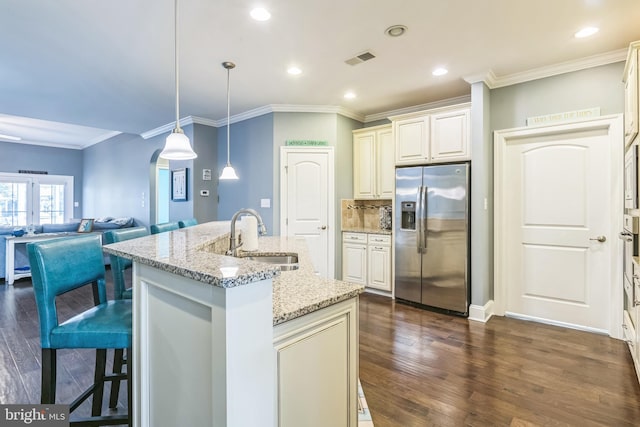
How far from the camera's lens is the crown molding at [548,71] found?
2943mm

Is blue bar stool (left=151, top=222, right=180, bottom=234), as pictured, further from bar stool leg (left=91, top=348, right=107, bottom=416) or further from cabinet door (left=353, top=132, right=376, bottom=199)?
cabinet door (left=353, top=132, right=376, bottom=199)

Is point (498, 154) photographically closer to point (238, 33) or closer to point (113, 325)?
point (238, 33)

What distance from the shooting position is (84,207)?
8820mm

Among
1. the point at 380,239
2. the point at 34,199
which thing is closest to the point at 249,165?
the point at 380,239

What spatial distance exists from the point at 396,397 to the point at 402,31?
272 centimetres

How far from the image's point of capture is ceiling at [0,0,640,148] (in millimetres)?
2287

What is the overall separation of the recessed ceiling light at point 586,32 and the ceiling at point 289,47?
5 cm

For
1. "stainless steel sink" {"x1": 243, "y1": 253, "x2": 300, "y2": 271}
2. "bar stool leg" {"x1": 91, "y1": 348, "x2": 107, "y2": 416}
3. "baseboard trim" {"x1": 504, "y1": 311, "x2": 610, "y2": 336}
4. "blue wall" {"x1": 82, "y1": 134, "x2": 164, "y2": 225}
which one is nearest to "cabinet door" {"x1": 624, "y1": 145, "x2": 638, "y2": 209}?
"baseboard trim" {"x1": 504, "y1": 311, "x2": 610, "y2": 336}

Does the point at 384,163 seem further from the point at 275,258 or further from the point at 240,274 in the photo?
the point at 240,274

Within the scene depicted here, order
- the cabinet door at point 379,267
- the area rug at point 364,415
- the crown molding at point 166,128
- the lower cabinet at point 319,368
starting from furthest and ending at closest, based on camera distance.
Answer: the crown molding at point 166,128, the cabinet door at point 379,267, the area rug at point 364,415, the lower cabinet at point 319,368

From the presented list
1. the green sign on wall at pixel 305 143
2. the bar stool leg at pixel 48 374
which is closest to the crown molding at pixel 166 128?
the green sign on wall at pixel 305 143

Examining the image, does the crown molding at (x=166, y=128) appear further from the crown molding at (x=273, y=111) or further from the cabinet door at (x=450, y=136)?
the cabinet door at (x=450, y=136)

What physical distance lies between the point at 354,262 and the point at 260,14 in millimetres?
3302

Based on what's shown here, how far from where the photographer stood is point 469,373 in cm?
234
